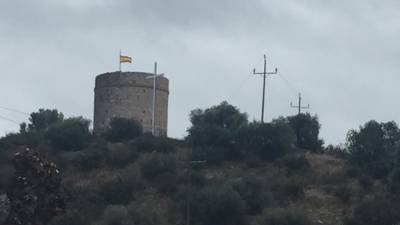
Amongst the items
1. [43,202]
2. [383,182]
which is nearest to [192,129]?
[383,182]

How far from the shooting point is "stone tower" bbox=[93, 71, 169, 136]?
5934cm

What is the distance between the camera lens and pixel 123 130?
191ft

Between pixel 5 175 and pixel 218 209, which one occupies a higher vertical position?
pixel 5 175

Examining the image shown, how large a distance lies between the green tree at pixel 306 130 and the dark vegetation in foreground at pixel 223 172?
57 mm

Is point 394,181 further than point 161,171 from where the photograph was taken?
No

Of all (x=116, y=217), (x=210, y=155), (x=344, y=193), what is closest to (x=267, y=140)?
(x=210, y=155)

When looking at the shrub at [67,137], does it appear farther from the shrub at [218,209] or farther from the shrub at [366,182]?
the shrub at [366,182]

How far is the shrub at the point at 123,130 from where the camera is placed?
191 feet

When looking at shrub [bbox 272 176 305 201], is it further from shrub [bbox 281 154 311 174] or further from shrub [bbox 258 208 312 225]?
shrub [bbox 258 208 312 225]

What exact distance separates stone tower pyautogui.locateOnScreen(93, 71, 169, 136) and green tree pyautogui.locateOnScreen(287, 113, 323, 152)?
7393mm

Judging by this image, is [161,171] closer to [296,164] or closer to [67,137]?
[296,164]

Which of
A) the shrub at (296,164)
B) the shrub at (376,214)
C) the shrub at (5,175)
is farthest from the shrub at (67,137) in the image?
the shrub at (376,214)

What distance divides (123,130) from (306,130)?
34.1ft

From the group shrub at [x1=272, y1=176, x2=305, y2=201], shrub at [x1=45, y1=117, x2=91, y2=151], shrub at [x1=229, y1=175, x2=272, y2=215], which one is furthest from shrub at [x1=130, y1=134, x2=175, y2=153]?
shrub at [x1=229, y1=175, x2=272, y2=215]
